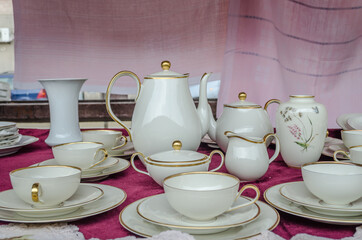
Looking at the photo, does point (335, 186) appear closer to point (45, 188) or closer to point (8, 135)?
point (45, 188)

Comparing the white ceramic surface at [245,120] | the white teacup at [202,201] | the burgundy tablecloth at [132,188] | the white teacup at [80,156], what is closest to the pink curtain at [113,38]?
the burgundy tablecloth at [132,188]

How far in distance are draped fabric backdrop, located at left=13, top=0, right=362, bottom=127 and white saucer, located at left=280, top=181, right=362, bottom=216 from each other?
1088mm

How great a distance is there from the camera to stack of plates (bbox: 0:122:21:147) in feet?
3.16

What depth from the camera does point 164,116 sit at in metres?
0.74

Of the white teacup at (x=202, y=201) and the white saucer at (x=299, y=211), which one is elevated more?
the white teacup at (x=202, y=201)

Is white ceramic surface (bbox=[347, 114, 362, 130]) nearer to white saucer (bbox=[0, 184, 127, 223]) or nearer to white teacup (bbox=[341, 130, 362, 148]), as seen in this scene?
white teacup (bbox=[341, 130, 362, 148])

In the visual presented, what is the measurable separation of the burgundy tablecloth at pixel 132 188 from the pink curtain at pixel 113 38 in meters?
0.74

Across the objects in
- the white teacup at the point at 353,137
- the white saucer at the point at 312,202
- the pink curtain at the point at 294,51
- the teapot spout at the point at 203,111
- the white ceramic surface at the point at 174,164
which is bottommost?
the white saucer at the point at 312,202

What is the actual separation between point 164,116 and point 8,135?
458 mm

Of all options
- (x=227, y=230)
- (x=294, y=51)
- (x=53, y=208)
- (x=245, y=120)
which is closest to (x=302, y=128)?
(x=245, y=120)

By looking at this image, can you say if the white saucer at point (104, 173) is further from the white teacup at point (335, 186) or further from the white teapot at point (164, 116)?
the white teacup at point (335, 186)

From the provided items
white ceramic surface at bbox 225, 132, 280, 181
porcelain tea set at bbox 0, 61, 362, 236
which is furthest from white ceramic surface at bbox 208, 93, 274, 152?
white ceramic surface at bbox 225, 132, 280, 181

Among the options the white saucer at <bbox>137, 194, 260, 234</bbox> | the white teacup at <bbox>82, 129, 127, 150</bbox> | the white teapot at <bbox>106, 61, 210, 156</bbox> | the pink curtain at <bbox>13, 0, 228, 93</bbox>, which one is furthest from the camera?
the pink curtain at <bbox>13, 0, 228, 93</bbox>

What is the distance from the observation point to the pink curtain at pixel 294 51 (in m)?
1.60
